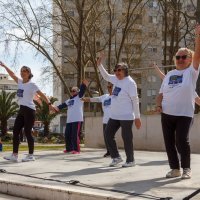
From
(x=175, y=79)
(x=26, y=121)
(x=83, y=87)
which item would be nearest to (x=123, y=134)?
(x=175, y=79)

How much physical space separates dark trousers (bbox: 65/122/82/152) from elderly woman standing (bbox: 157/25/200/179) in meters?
5.08

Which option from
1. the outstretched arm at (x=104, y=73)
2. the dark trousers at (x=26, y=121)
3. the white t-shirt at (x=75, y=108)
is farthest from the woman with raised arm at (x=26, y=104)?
the white t-shirt at (x=75, y=108)

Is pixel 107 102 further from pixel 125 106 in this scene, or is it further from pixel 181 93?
pixel 181 93

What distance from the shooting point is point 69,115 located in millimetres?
11297

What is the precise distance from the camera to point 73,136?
443 inches

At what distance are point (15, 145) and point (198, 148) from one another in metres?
5.44

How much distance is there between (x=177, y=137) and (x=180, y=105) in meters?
0.44

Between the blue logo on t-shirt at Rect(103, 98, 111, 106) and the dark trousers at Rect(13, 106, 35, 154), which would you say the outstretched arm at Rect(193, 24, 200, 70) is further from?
the blue logo on t-shirt at Rect(103, 98, 111, 106)

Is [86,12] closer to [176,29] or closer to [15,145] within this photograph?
[176,29]

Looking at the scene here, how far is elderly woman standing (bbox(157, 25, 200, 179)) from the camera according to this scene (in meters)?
6.22

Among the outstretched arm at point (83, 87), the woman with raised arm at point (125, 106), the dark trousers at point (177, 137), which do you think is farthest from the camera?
the outstretched arm at point (83, 87)

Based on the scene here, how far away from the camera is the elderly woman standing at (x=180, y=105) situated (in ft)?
20.4

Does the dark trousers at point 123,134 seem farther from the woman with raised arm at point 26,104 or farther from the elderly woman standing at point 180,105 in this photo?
the woman with raised arm at point 26,104

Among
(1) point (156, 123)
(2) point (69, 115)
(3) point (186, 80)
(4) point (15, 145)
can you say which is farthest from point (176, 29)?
(3) point (186, 80)
